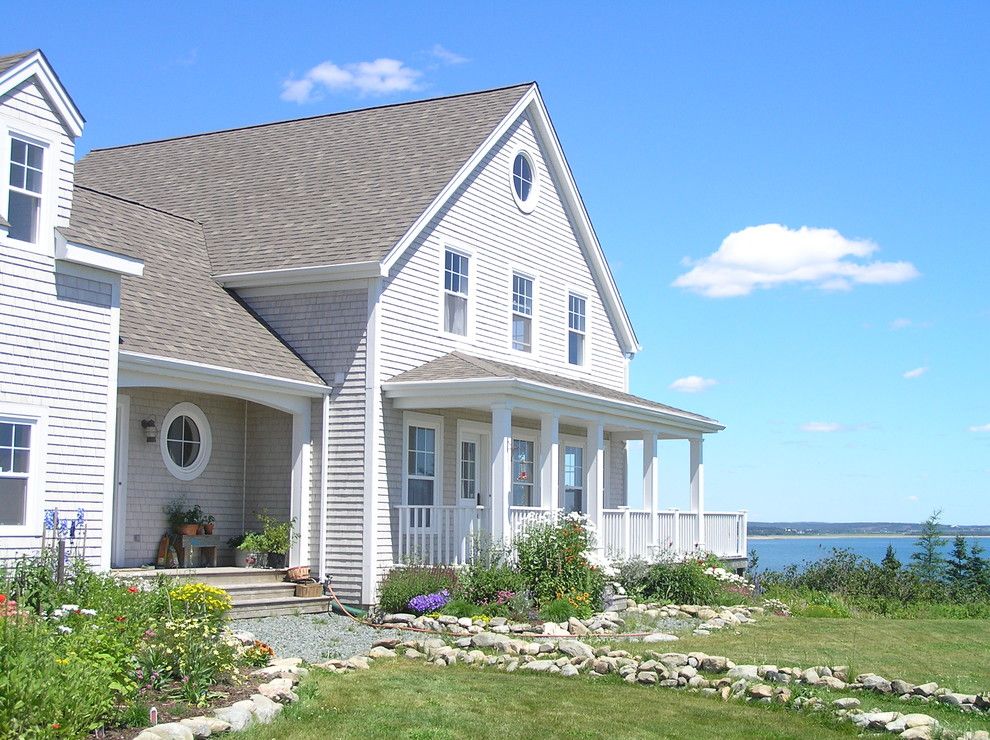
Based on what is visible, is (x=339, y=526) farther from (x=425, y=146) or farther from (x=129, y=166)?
(x=129, y=166)

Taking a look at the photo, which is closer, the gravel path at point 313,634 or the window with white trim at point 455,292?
the gravel path at point 313,634

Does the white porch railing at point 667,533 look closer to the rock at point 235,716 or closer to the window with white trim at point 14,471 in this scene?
the window with white trim at point 14,471

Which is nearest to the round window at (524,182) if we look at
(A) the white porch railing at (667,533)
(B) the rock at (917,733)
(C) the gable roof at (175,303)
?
(C) the gable roof at (175,303)

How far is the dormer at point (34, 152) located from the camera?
1279cm

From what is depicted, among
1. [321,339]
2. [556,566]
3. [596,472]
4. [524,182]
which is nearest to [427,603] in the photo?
[556,566]

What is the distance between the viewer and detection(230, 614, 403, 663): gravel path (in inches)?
513

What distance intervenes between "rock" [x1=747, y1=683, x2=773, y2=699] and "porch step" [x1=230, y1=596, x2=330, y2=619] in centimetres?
728

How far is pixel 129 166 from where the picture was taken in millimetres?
24656

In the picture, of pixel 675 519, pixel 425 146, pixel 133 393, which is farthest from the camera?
pixel 675 519

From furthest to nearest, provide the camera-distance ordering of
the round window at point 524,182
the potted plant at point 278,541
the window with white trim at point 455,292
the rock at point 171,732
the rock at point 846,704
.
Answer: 1. the round window at point 524,182
2. the window with white trim at point 455,292
3. the potted plant at point 278,541
4. the rock at point 846,704
5. the rock at point 171,732

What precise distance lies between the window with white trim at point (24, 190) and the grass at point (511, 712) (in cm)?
588

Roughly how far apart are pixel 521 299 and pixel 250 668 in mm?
12576

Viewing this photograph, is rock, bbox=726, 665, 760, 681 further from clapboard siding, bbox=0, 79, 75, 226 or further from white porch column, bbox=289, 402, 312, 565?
clapboard siding, bbox=0, 79, 75, 226

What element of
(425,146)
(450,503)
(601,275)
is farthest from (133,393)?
(601,275)
